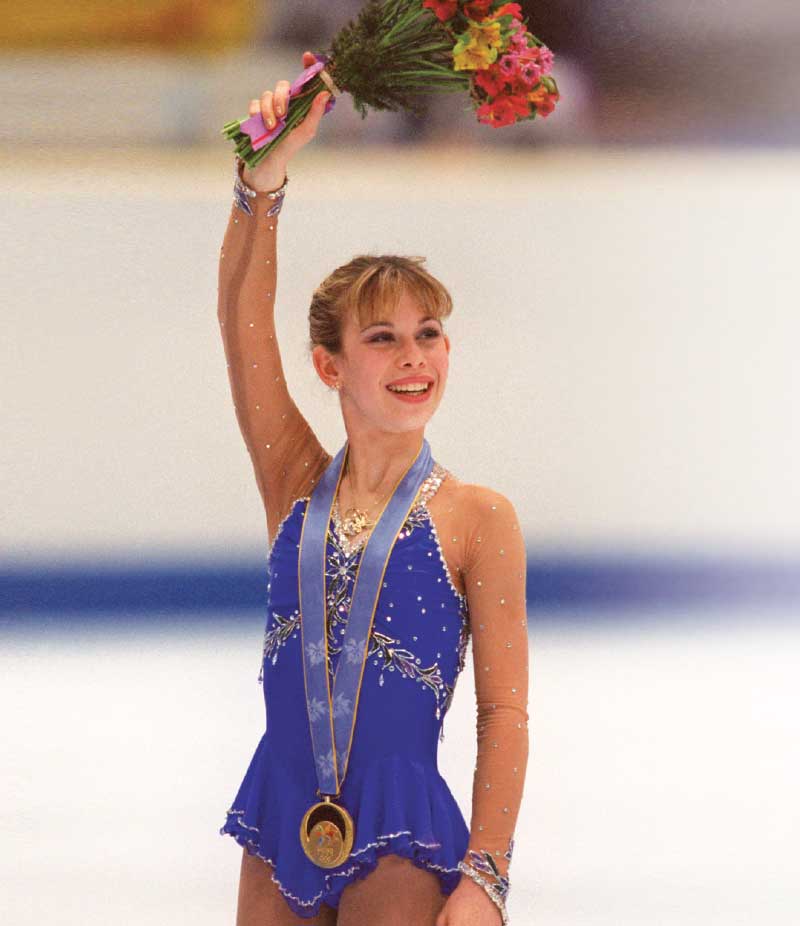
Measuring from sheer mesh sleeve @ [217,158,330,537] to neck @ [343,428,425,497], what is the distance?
0.11 meters

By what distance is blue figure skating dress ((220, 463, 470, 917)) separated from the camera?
243cm

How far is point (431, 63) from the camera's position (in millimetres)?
2559

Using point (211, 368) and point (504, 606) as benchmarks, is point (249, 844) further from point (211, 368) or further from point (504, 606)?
point (211, 368)

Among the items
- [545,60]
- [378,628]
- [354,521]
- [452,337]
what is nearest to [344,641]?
[378,628]

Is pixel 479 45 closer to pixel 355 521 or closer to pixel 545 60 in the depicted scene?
pixel 545 60

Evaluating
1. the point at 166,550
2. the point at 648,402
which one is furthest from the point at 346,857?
the point at 648,402

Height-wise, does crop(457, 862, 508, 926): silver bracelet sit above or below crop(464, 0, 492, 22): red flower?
below

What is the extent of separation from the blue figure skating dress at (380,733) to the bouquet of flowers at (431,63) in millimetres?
631

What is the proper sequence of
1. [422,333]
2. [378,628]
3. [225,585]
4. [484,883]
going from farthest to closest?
[225,585], [422,333], [378,628], [484,883]

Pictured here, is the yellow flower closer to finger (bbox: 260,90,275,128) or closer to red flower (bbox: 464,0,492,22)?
red flower (bbox: 464,0,492,22)

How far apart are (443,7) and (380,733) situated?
109cm

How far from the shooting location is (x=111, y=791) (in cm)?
460

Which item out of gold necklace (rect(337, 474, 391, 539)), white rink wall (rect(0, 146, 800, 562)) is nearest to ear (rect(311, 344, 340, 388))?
gold necklace (rect(337, 474, 391, 539))

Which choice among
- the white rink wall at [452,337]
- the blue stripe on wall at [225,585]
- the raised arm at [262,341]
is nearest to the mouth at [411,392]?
the raised arm at [262,341]
